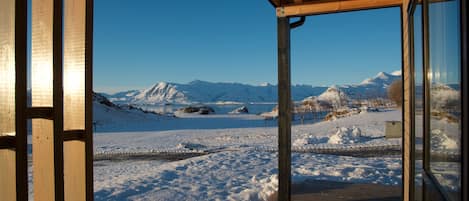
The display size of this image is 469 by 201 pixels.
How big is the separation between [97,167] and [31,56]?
19.1 feet

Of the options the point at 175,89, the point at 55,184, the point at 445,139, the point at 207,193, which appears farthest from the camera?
the point at 175,89

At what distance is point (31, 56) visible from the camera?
1774mm

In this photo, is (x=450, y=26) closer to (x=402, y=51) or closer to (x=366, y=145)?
(x=402, y=51)

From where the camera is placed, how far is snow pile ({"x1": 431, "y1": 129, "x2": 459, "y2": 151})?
1095mm

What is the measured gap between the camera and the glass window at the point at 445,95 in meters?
1.02

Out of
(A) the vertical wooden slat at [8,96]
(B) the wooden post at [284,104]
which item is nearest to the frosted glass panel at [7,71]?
(A) the vertical wooden slat at [8,96]

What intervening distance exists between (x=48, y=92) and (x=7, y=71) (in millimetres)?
237

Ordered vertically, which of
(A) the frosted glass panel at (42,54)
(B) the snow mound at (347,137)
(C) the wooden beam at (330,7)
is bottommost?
(B) the snow mound at (347,137)

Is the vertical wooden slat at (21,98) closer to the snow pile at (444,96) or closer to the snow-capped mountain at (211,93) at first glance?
the snow pile at (444,96)

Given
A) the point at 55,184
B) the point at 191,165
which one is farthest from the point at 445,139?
the point at 191,165

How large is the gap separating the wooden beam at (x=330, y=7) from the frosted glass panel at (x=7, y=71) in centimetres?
248

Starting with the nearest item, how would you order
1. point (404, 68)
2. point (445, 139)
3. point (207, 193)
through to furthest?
point (445, 139)
point (404, 68)
point (207, 193)

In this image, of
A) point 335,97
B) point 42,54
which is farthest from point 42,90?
point 335,97

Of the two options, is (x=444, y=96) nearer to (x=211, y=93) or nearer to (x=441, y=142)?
(x=441, y=142)
